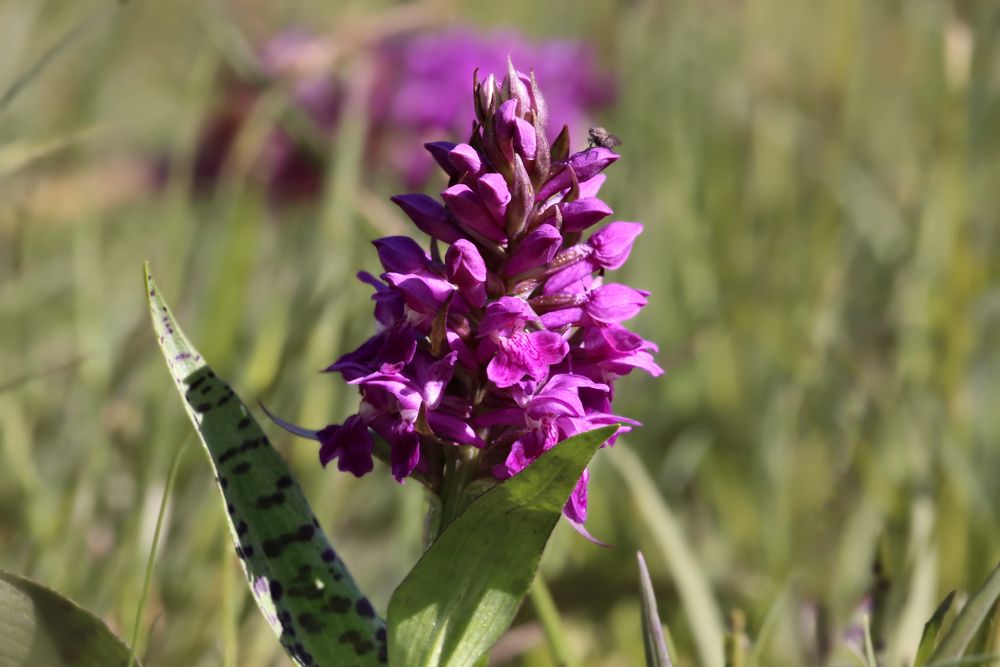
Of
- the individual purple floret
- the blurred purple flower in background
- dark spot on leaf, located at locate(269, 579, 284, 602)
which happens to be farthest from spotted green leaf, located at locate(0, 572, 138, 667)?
the blurred purple flower in background

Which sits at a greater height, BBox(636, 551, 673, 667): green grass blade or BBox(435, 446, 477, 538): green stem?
BBox(435, 446, 477, 538): green stem

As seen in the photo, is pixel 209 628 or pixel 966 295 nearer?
pixel 209 628

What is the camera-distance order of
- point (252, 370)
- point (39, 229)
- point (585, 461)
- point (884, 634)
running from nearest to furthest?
point (585, 461) < point (884, 634) < point (252, 370) < point (39, 229)

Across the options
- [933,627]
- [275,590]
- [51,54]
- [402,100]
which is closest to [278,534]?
[275,590]

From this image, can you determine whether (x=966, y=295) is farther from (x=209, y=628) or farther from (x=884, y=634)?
(x=209, y=628)

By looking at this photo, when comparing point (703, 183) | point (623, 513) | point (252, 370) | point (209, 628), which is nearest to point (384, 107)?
point (703, 183)

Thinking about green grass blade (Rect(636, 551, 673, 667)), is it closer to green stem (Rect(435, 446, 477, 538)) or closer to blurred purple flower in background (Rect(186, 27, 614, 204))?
green stem (Rect(435, 446, 477, 538))
